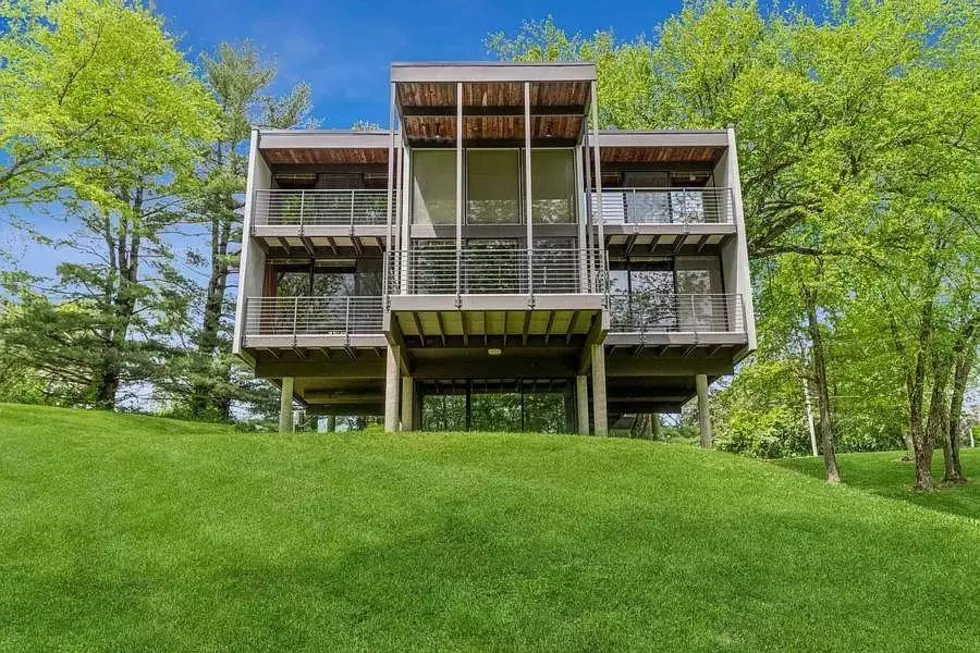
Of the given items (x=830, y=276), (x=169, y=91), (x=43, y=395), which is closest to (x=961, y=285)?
(x=830, y=276)

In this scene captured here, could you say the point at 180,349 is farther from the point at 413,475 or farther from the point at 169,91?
the point at 413,475

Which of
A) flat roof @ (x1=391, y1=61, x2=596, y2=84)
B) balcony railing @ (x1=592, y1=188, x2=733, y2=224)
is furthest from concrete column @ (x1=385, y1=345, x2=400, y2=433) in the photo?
balcony railing @ (x1=592, y1=188, x2=733, y2=224)

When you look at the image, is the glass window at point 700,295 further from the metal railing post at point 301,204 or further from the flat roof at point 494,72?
the metal railing post at point 301,204

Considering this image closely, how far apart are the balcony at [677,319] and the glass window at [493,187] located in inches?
143

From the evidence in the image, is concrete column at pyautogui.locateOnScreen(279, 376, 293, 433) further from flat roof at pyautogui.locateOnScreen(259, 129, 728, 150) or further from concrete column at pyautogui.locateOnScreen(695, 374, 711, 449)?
concrete column at pyautogui.locateOnScreen(695, 374, 711, 449)

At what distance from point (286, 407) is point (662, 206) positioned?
11195 millimetres

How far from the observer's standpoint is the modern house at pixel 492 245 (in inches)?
631

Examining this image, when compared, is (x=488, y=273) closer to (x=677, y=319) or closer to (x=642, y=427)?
(x=677, y=319)

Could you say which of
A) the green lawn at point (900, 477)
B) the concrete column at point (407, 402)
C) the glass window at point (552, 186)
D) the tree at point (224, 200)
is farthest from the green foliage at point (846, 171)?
the tree at point (224, 200)

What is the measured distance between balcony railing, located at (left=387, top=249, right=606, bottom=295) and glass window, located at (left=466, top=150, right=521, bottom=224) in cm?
145

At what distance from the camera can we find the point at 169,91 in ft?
69.2

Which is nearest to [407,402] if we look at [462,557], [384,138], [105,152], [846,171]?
[384,138]

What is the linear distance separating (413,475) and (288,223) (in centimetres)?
1046

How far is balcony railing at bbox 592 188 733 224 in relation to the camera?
17.4 meters
